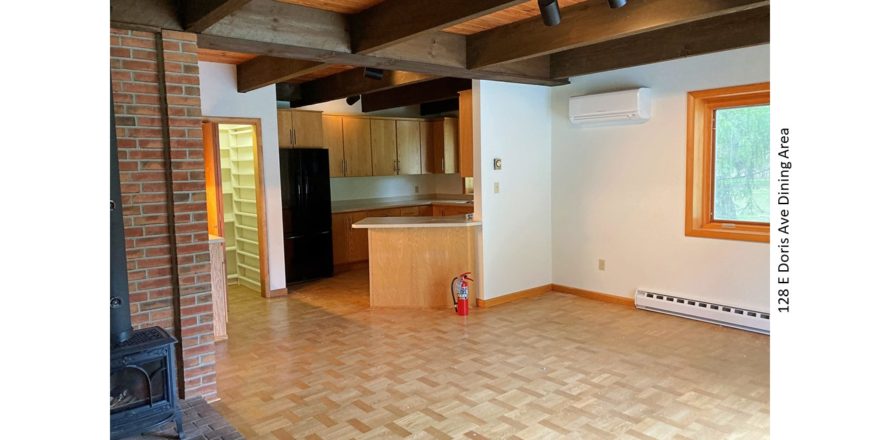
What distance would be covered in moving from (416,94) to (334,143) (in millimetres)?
1324

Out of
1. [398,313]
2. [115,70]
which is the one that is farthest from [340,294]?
[115,70]

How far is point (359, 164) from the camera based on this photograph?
758cm

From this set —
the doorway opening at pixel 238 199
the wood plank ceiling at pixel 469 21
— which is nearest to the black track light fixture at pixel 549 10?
the wood plank ceiling at pixel 469 21

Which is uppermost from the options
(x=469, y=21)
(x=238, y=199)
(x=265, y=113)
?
(x=469, y=21)

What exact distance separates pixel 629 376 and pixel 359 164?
4.87m

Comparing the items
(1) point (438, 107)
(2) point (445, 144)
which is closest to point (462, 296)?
(2) point (445, 144)

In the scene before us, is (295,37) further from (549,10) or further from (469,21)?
(549,10)

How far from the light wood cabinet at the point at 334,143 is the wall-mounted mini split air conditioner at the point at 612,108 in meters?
3.10

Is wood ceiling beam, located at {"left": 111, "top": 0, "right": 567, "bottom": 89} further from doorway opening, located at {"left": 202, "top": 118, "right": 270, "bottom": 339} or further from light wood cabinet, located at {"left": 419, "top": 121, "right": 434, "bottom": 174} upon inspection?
light wood cabinet, located at {"left": 419, "top": 121, "right": 434, "bottom": 174}

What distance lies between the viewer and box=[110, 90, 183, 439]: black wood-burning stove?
2.45 meters

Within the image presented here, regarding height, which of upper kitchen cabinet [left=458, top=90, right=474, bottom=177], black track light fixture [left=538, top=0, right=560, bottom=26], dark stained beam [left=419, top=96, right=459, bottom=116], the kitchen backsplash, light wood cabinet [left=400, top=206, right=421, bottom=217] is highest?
dark stained beam [left=419, top=96, right=459, bottom=116]

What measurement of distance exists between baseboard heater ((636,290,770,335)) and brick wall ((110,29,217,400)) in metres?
3.90

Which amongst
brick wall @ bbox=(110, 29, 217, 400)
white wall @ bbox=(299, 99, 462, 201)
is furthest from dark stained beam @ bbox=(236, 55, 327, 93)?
white wall @ bbox=(299, 99, 462, 201)

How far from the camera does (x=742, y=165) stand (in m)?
4.77
